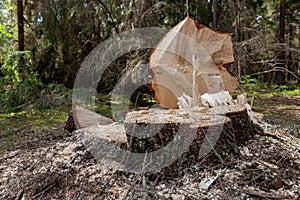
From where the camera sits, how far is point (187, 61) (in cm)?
286

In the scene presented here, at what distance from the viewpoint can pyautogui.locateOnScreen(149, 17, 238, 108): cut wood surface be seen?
108 inches

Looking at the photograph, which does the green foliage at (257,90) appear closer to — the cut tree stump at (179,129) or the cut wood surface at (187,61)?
the cut wood surface at (187,61)

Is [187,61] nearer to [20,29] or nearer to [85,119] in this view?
[85,119]

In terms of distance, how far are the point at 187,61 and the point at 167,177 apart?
1.37 meters

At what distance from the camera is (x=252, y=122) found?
97.3 inches

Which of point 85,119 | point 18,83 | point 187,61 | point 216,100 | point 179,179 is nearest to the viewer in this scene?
point 179,179

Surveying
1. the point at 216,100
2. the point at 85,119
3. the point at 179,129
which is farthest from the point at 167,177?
the point at 85,119

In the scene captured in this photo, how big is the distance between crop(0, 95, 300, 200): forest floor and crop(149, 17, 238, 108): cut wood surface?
844 millimetres

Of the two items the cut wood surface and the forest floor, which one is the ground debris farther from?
the cut wood surface

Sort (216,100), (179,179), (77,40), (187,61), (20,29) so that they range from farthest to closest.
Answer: (20,29)
(77,40)
(187,61)
(216,100)
(179,179)

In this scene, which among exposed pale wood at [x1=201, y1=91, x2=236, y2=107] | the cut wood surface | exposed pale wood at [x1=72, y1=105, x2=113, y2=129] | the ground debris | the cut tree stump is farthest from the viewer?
exposed pale wood at [x1=72, y1=105, x2=113, y2=129]

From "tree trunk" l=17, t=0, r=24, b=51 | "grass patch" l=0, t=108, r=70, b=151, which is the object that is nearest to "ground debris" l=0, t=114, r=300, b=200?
"grass patch" l=0, t=108, r=70, b=151

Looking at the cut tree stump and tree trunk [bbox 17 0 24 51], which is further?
tree trunk [bbox 17 0 24 51]

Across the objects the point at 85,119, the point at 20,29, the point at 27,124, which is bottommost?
the point at 27,124
